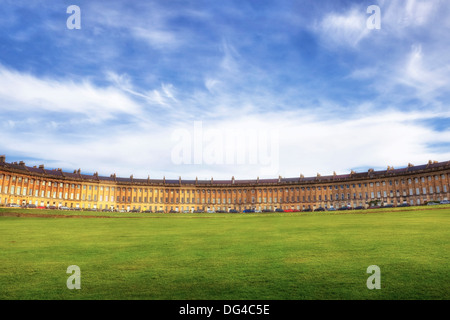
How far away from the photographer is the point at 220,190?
154 metres

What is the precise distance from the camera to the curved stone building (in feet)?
365

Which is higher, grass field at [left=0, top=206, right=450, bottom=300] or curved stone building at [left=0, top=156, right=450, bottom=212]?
curved stone building at [left=0, top=156, right=450, bottom=212]

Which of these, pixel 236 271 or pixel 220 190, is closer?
pixel 236 271

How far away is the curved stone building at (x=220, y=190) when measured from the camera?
365ft

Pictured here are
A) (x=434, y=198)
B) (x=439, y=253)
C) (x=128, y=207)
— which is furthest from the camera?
(x=128, y=207)

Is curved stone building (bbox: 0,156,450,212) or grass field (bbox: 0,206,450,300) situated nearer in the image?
grass field (bbox: 0,206,450,300)

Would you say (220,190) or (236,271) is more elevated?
(220,190)

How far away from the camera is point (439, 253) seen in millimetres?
12109

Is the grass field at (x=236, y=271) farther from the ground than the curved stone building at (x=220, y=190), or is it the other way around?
the curved stone building at (x=220, y=190)

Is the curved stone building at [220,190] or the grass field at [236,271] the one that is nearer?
the grass field at [236,271]
